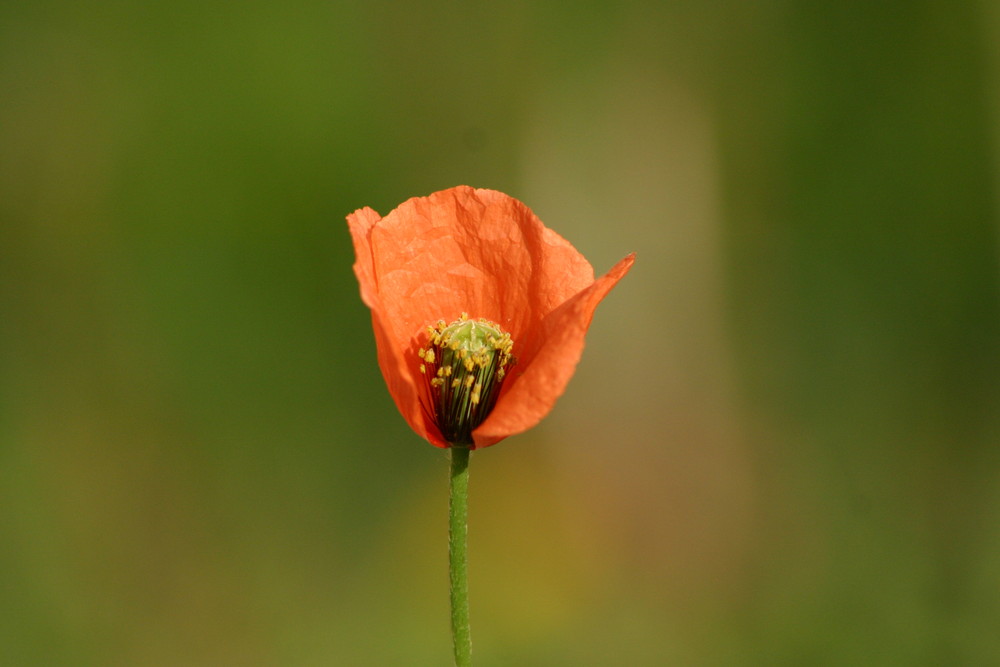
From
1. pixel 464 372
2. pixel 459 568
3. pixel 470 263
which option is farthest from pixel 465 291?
pixel 459 568

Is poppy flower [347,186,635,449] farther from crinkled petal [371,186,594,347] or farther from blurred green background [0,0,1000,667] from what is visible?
blurred green background [0,0,1000,667]

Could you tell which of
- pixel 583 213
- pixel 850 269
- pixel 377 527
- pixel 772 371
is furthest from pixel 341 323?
pixel 850 269

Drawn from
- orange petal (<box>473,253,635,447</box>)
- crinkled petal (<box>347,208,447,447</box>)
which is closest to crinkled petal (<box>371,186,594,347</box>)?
crinkled petal (<box>347,208,447,447</box>)

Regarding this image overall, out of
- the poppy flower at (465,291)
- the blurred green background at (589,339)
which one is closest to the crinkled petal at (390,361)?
the poppy flower at (465,291)

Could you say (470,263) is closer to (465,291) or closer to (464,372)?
(465,291)

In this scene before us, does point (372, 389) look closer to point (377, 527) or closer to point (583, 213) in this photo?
point (377, 527)

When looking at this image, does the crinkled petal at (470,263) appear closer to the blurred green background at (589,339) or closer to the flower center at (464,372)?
the flower center at (464,372)
